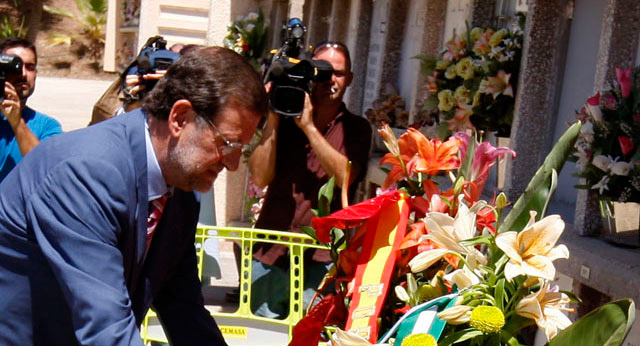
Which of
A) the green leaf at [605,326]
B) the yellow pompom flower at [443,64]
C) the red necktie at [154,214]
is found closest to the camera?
the green leaf at [605,326]

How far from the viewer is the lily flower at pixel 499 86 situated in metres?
4.01

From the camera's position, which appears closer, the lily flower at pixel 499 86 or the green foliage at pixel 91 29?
the lily flower at pixel 499 86

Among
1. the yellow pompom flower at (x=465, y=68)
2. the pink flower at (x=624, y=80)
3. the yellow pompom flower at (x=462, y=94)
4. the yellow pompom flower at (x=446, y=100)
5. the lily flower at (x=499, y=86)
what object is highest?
the pink flower at (x=624, y=80)

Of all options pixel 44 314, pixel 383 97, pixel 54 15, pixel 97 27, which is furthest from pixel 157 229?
pixel 54 15

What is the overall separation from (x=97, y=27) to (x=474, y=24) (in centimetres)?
2545

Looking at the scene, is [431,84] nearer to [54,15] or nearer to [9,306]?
[9,306]

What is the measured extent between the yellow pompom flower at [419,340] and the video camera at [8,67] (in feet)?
10.2

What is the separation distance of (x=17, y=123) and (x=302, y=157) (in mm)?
1222

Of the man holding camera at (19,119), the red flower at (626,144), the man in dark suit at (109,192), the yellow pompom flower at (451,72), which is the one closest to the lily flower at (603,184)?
the red flower at (626,144)

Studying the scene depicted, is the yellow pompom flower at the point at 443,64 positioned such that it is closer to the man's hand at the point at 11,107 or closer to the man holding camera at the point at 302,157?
the man holding camera at the point at 302,157

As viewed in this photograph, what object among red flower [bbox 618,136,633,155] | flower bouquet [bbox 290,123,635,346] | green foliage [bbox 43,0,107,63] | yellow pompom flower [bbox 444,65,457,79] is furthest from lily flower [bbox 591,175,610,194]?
green foliage [bbox 43,0,107,63]

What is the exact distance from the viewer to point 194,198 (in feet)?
7.77

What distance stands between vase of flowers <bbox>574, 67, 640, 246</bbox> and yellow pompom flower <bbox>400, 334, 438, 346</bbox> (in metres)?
1.50

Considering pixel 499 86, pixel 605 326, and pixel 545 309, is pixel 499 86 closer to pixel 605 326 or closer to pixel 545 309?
pixel 545 309
